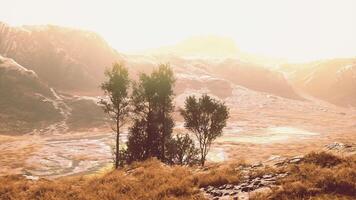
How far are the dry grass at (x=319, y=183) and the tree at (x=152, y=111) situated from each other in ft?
119

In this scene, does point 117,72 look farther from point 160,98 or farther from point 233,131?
point 233,131

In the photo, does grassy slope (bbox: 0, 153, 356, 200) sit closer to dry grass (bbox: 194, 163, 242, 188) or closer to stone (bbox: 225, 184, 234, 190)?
dry grass (bbox: 194, 163, 242, 188)

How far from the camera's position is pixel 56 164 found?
9956 centimetres

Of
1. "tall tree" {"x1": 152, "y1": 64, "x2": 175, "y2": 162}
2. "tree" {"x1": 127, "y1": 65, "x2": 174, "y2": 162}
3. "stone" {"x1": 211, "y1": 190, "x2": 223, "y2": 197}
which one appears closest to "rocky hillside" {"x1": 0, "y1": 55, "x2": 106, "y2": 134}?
"tree" {"x1": 127, "y1": 65, "x2": 174, "y2": 162}

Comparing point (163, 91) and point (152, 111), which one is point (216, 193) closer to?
point (163, 91)

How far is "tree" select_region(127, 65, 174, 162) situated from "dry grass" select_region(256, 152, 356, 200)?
1423 inches

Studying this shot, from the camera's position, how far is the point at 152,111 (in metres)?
53.7

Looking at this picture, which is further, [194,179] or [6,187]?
[6,187]

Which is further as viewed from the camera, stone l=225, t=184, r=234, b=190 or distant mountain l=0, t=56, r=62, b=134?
distant mountain l=0, t=56, r=62, b=134

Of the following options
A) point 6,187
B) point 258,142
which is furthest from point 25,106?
point 6,187

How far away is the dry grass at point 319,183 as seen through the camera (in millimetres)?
13263

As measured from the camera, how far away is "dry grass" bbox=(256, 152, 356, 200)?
13263mm

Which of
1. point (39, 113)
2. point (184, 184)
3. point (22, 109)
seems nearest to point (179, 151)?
point (184, 184)

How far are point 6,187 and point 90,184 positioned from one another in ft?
14.1
